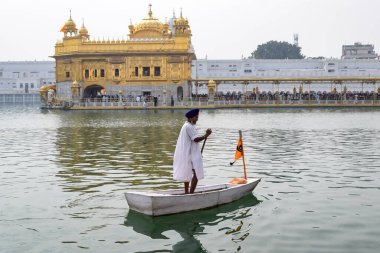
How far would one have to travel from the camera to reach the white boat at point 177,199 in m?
9.59

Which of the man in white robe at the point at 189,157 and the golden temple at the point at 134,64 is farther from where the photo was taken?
the golden temple at the point at 134,64

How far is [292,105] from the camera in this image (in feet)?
200

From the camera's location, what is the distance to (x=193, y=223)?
9.38 m

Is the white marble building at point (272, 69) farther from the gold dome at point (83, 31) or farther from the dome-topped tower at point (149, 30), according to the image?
the dome-topped tower at point (149, 30)

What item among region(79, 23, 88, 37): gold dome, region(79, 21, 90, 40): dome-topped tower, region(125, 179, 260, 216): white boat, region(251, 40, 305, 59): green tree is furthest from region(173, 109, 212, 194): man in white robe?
region(251, 40, 305, 59): green tree

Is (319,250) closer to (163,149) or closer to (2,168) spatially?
(2,168)

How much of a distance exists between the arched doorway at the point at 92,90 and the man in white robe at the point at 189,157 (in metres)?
55.7

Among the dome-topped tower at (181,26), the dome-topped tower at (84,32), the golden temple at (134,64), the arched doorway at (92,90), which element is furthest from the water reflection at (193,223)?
the dome-topped tower at (84,32)

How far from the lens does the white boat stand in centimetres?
959

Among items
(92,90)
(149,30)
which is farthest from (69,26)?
(149,30)

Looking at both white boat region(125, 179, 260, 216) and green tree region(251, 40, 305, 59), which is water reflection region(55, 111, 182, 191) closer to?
white boat region(125, 179, 260, 216)

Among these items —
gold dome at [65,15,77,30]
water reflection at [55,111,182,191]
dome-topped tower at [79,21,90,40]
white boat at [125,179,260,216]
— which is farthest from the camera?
dome-topped tower at [79,21,90,40]

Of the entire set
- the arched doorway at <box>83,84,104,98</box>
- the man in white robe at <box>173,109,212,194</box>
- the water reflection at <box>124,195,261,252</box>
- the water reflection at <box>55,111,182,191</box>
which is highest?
the arched doorway at <box>83,84,104,98</box>

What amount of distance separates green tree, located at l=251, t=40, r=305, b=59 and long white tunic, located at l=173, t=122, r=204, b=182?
12518cm
